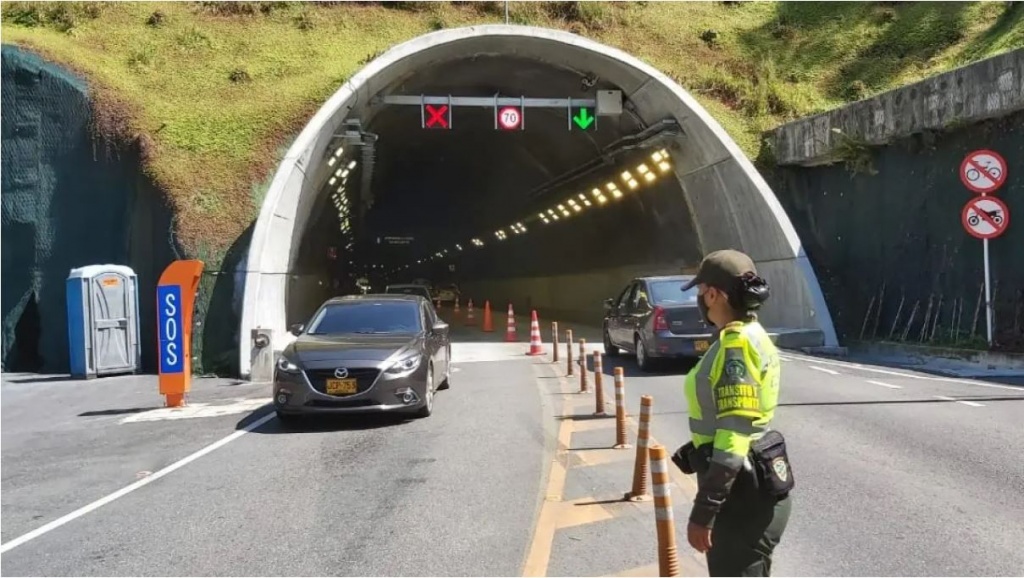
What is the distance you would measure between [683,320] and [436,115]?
37.9 feet

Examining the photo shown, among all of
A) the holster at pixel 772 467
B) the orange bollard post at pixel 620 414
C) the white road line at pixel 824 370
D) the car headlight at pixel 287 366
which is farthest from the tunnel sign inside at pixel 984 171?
the holster at pixel 772 467

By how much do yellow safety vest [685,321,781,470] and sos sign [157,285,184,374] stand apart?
1071 cm

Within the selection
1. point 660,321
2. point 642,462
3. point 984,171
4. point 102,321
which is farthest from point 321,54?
point 642,462

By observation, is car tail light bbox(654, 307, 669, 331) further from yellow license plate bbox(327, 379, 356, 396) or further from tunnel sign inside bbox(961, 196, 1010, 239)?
yellow license plate bbox(327, 379, 356, 396)

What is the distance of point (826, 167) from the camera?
68.8 ft

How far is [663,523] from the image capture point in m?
4.06

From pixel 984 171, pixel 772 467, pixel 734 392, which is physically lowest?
pixel 772 467

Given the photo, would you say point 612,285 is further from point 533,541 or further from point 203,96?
point 533,541

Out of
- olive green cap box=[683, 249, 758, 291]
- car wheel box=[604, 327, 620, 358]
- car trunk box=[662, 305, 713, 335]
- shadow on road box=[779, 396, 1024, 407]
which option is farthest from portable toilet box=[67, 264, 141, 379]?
olive green cap box=[683, 249, 758, 291]

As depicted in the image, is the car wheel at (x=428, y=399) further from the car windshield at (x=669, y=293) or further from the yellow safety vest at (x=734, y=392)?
the yellow safety vest at (x=734, y=392)

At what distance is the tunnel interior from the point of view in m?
24.9

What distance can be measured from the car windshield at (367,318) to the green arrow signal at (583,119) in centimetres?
1266

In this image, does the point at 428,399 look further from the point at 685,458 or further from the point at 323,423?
the point at 685,458

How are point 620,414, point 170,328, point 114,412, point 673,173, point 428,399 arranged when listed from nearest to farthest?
point 620,414
point 428,399
point 114,412
point 170,328
point 673,173
